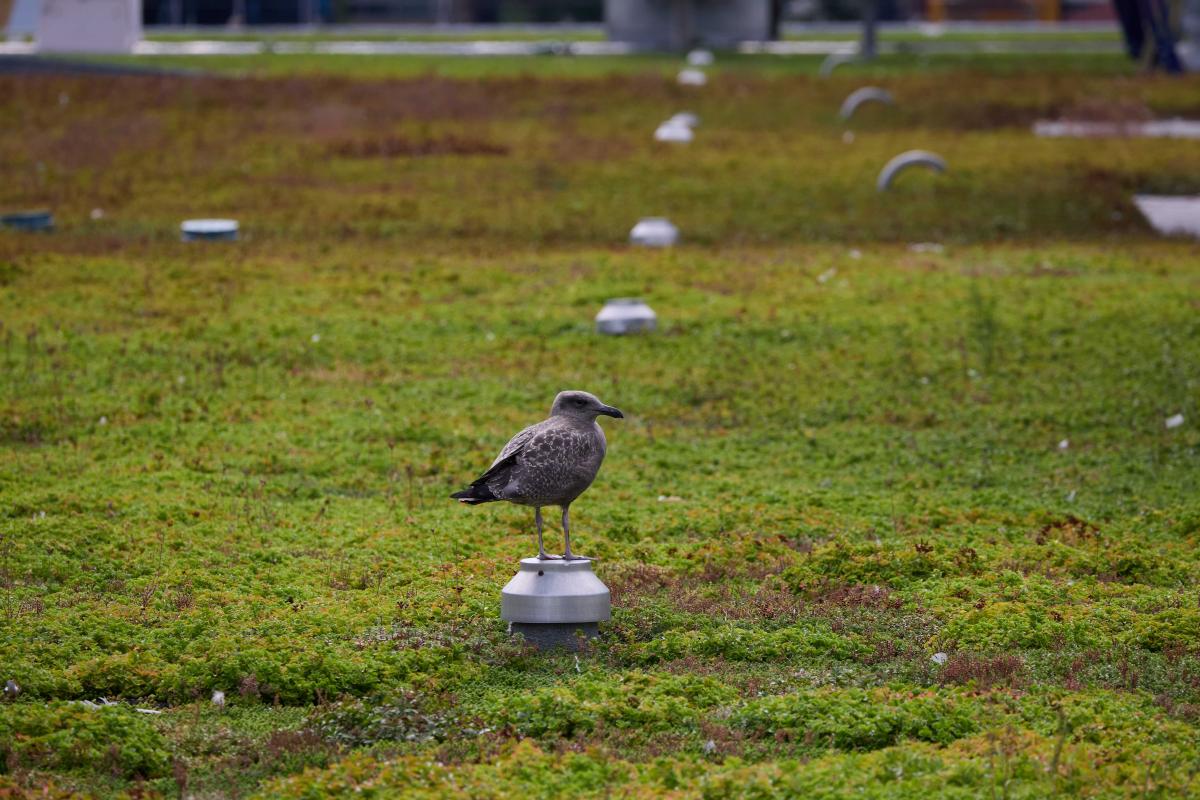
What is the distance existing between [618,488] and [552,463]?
10.8 feet

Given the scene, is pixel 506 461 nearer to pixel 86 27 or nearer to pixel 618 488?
pixel 618 488

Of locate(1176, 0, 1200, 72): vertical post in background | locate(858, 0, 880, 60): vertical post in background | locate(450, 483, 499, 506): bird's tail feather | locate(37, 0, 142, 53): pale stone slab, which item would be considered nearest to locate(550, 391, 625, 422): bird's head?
locate(450, 483, 499, 506): bird's tail feather

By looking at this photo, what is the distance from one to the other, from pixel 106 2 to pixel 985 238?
127 ft

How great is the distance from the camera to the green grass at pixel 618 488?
7047mm

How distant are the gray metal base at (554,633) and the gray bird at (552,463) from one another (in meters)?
0.31

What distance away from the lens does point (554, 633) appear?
8094 mm

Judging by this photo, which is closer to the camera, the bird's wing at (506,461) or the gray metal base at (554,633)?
the gray metal base at (554,633)

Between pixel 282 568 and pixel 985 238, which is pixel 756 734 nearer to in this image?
pixel 282 568

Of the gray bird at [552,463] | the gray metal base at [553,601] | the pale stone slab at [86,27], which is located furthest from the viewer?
the pale stone slab at [86,27]

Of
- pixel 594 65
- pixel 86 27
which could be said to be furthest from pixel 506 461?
pixel 86 27

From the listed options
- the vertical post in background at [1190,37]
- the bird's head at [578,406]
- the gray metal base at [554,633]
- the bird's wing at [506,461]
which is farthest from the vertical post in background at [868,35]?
the gray metal base at [554,633]

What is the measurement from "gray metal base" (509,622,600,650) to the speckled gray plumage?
0.56 metres

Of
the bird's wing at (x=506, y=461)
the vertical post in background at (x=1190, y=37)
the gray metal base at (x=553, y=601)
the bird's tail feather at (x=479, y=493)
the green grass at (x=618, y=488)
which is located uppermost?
the bird's wing at (x=506, y=461)

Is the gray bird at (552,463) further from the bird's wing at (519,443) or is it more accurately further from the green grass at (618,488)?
the green grass at (618,488)
